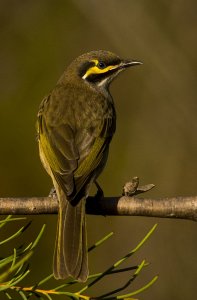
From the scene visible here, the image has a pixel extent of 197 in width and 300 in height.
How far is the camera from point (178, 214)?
534 cm

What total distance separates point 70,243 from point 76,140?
3.93 feet

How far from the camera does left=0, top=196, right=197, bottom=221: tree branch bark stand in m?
5.33

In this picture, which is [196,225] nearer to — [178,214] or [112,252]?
[112,252]

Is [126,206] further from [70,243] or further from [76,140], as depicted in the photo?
[76,140]

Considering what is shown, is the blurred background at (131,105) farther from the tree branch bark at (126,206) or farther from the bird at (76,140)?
the tree branch bark at (126,206)

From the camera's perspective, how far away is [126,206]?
218 inches

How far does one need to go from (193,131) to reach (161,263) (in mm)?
1752

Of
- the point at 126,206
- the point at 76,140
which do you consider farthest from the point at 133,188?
the point at 76,140

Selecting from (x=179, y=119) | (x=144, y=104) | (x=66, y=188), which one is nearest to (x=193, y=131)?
(x=179, y=119)

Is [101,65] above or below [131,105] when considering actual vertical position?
below

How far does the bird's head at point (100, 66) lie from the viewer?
7.95 m

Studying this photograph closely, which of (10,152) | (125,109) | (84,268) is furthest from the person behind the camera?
(125,109)

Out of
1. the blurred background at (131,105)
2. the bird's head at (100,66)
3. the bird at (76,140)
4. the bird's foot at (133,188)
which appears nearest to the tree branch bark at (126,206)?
the bird's foot at (133,188)

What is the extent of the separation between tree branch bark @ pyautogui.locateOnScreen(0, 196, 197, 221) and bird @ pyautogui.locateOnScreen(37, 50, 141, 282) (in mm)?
200
